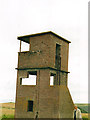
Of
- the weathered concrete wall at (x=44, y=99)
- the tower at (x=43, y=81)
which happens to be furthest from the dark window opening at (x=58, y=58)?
the weathered concrete wall at (x=44, y=99)

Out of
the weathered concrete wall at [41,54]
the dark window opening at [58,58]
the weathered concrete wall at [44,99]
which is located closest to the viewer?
the weathered concrete wall at [44,99]

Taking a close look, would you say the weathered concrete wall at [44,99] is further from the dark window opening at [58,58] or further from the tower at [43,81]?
the dark window opening at [58,58]

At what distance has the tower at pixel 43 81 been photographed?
18.2m

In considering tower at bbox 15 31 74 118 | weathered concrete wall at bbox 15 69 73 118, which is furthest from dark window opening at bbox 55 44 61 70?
weathered concrete wall at bbox 15 69 73 118

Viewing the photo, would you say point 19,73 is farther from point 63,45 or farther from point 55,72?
point 63,45

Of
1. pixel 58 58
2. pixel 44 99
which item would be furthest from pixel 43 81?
pixel 58 58

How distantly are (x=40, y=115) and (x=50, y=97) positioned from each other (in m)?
1.88

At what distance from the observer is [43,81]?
62.1ft

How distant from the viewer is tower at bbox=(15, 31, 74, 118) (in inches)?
715

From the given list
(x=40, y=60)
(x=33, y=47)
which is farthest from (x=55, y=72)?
(x=33, y=47)

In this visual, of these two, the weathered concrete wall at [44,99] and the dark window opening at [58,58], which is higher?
the dark window opening at [58,58]

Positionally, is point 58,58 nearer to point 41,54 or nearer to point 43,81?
point 41,54

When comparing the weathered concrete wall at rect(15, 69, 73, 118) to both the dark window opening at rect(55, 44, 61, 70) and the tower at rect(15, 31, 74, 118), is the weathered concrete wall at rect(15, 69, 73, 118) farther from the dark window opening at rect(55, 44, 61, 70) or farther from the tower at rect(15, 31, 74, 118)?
the dark window opening at rect(55, 44, 61, 70)

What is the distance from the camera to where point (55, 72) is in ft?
65.8
